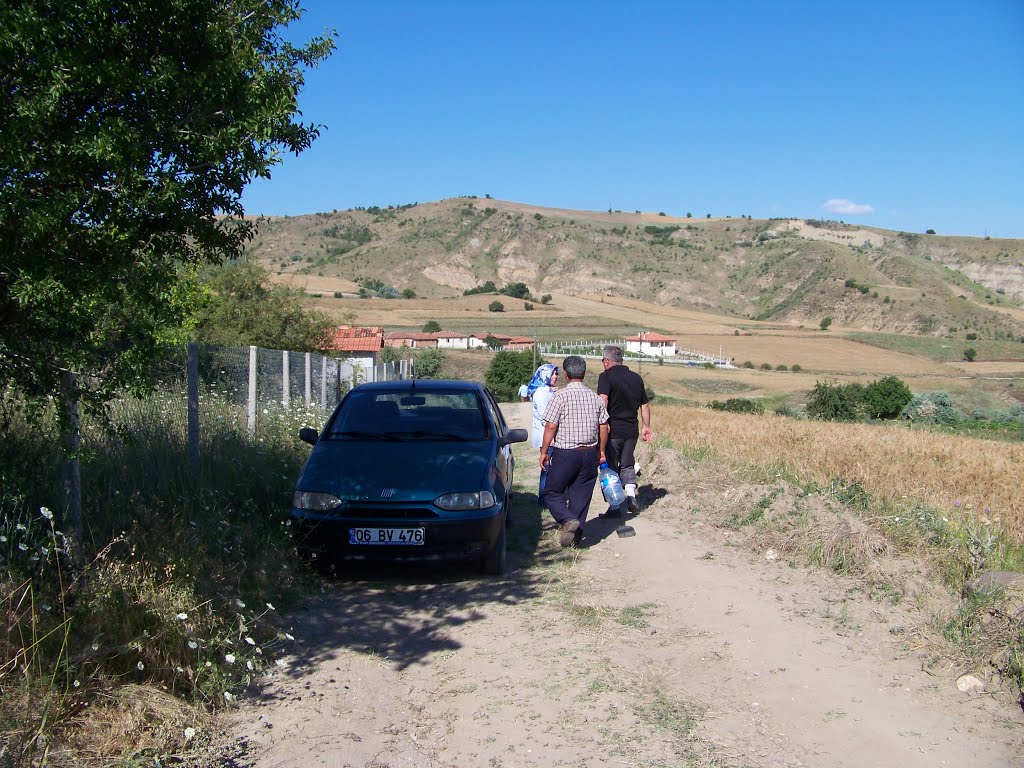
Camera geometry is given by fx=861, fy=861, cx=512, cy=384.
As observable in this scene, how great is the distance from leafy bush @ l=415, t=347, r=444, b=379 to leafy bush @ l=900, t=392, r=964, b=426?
87.2ft

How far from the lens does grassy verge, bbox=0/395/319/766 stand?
366 centimetres

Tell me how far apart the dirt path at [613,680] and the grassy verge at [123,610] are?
1.11ft

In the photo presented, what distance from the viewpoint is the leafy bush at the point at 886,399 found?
4628 cm

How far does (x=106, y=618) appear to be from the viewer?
4.21 meters

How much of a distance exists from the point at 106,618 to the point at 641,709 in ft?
8.85

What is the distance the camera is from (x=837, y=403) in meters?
45.7

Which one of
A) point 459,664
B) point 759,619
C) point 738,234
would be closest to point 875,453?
point 759,619

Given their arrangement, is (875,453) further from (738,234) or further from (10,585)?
(738,234)

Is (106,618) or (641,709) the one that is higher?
(106,618)

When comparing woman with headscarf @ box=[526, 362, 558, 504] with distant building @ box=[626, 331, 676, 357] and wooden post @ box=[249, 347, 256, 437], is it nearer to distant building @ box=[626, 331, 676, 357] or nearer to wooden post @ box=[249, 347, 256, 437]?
wooden post @ box=[249, 347, 256, 437]

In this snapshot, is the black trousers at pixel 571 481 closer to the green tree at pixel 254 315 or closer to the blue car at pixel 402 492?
the blue car at pixel 402 492

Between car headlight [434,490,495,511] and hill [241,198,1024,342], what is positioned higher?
hill [241,198,1024,342]

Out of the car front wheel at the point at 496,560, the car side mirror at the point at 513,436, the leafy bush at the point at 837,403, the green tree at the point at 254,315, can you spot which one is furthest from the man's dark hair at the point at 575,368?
the leafy bush at the point at 837,403

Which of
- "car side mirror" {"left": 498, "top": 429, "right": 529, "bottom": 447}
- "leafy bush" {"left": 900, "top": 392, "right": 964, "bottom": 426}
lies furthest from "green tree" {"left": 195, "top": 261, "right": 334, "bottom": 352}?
"leafy bush" {"left": 900, "top": 392, "right": 964, "bottom": 426}
